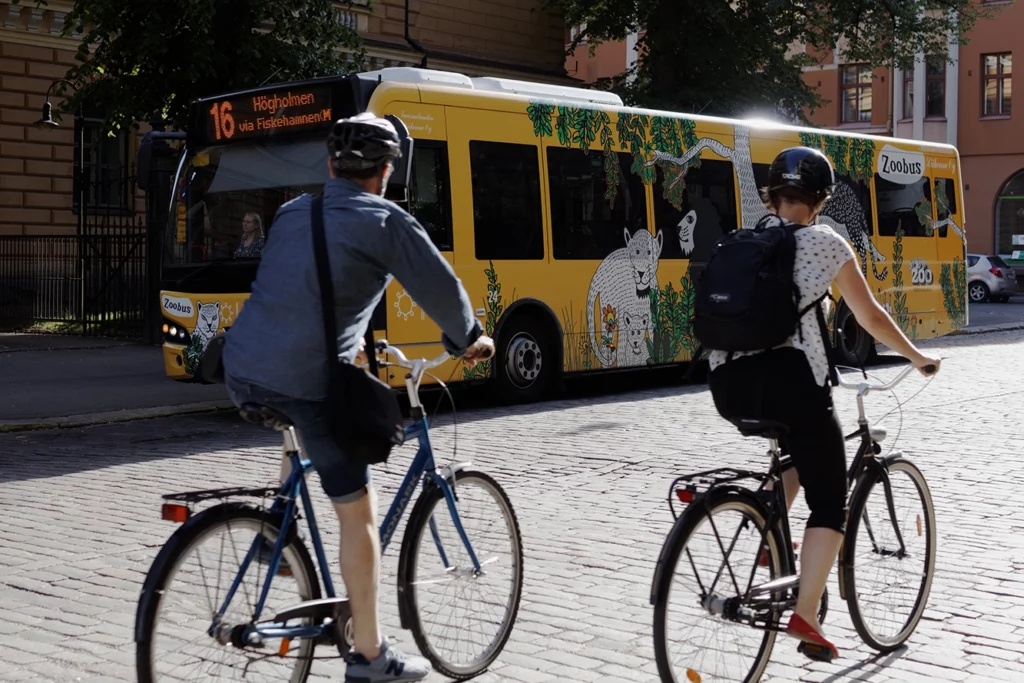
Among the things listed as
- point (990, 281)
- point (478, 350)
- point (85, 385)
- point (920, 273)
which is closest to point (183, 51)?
point (85, 385)

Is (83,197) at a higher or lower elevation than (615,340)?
higher

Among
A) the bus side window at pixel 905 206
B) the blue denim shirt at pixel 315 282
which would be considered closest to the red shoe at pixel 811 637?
the blue denim shirt at pixel 315 282

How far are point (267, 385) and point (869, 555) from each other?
227 cm

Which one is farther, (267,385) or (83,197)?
(83,197)

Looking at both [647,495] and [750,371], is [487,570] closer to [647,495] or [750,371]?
[750,371]

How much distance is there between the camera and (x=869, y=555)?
5.03 meters

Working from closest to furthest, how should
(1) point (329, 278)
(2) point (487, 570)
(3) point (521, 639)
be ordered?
(1) point (329, 278) → (2) point (487, 570) → (3) point (521, 639)

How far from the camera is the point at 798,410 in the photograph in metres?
4.39

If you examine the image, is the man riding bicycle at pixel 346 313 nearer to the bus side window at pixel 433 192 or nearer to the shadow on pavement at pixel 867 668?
the shadow on pavement at pixel 867 668

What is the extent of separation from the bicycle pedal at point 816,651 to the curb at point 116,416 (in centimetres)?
945

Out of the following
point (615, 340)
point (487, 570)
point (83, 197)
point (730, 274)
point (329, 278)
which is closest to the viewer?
point (329, 278)

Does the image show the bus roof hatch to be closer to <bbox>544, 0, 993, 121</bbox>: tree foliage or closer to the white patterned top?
the white patterned top

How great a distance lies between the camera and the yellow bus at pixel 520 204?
12602mm

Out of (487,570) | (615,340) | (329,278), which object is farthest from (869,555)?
(615,340)
